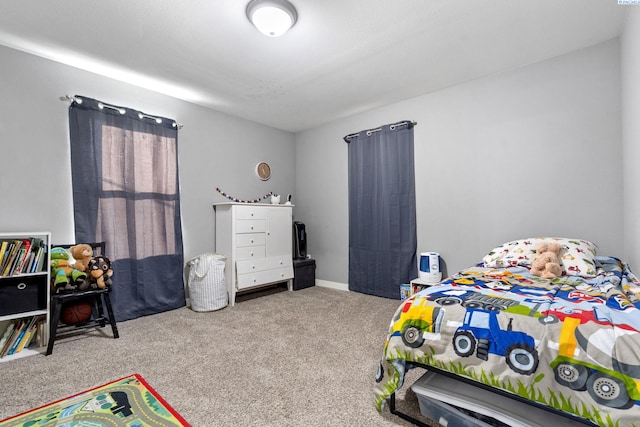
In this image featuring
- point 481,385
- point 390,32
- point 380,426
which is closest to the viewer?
point 481,385

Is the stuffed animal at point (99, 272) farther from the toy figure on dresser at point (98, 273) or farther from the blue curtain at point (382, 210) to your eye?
the blue curtain at point (382, 210)

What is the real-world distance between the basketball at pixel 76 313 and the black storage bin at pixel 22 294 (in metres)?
0.18

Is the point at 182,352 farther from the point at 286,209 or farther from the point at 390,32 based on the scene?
the point at 390,32

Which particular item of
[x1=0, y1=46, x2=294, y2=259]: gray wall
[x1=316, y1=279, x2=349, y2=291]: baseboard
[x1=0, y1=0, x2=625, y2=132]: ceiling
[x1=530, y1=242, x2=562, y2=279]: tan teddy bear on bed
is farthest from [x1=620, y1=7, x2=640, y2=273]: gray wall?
[x1=0, y1=46, x2=294, y2=259]: gray wall

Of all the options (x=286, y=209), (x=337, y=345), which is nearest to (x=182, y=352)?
(x=337, y=345)

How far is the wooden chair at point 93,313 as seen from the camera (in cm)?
229

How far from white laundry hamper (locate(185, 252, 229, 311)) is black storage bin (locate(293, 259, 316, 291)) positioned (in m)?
1.12

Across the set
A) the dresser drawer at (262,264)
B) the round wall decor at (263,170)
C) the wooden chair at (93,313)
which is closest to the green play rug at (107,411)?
the wooden chair at (93,313)

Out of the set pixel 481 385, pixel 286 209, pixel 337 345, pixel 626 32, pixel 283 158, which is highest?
pixel 626 32

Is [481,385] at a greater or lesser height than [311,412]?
greater

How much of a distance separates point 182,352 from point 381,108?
11.6ft

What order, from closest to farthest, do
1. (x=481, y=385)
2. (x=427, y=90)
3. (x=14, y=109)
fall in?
(x=481, y=385)
(x=14, y=109)
(x=427, y=90)

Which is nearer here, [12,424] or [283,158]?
[12,424]

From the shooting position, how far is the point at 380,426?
4.70 feet
